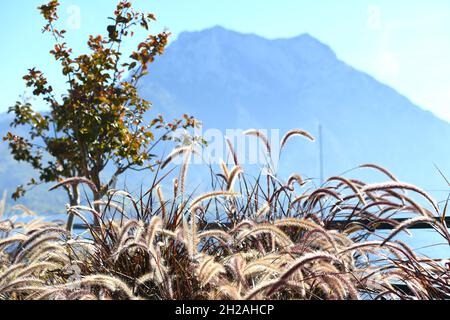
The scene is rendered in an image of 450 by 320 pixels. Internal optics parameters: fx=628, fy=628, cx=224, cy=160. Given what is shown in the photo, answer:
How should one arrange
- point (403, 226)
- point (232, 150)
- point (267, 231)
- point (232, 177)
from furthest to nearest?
point (232, 150) < point (232, 177) < point (267, 231) < point (403, 226)

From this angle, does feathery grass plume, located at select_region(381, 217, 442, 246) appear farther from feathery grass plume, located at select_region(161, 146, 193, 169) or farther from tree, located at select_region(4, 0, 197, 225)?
tree, located at select_region(4, 0, 197, 225)

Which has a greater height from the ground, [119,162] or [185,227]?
[119,162]

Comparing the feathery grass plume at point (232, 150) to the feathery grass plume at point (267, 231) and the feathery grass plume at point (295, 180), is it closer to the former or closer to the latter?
the feathery grass plume at point (295, 180)

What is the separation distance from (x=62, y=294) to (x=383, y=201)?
4.26 feet

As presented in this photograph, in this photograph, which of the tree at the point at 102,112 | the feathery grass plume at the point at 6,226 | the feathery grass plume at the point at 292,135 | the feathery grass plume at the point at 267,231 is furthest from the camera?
the tree at the point at 102,112

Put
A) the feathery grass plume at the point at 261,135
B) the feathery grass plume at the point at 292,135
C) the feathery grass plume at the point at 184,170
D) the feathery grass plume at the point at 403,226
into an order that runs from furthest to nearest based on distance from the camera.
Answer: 1. the feathery grass plume at the point at 261,135
2. the feathery grass plume at the point at 292,135
3. the feathery grass plume at the point at 184,170
4. the feathery grass plume at the point at 403,226

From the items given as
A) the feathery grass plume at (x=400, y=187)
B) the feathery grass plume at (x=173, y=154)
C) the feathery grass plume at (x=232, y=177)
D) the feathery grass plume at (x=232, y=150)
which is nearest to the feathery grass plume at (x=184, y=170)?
the feathery grass plume at (x=173, y=154)

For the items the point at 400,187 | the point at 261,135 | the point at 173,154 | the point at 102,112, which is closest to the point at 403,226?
the point at 400,187

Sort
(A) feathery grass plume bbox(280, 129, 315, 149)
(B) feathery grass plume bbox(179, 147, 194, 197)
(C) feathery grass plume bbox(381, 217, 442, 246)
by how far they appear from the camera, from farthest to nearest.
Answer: (A) feathery grass plume bbox(280, 129, 315, 149) < (B) feathery grass plume bbox(179, 147, 194, 197) < (C) feathery grass plume bbox(381, 217, 442, 246)

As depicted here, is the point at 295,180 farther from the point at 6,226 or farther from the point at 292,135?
the point at 6,226

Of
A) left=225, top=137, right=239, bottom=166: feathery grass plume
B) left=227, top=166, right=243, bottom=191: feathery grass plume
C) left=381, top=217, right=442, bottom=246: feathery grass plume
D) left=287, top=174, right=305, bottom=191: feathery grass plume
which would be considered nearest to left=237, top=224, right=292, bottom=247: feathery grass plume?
left=381, top=217, right=442, bottom=246: feathery grass plume

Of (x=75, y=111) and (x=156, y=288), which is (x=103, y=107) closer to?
(x=75, y=111)

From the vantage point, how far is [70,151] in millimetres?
5449
